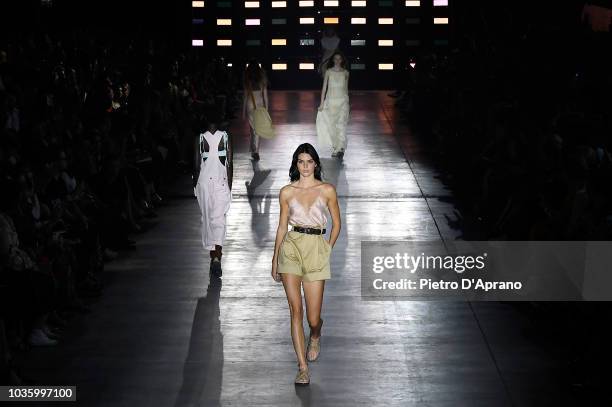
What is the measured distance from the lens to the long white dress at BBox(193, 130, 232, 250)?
1198cm

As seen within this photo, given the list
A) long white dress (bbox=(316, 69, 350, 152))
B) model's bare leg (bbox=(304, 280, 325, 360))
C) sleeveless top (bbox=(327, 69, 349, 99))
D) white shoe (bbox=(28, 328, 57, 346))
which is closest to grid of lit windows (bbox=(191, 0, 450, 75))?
long white dress (bbox=(316, 69, 350, 152))

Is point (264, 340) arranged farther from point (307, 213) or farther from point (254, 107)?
point (254, 107)

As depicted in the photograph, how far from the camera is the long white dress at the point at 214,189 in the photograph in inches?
472

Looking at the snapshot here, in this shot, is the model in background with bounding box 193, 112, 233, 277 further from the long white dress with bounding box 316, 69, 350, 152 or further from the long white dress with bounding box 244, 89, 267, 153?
the long white dress with bounding box 316, 69, 350, 152

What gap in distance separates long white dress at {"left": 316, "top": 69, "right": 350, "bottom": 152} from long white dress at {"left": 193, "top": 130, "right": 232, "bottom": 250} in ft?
26.8

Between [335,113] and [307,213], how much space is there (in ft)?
38.2

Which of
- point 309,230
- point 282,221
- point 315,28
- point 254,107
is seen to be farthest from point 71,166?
point 315,28

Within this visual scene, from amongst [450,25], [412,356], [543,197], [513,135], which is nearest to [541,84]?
[513,135]

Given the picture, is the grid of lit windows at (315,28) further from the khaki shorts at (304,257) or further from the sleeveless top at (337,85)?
the khaki shorts at (304,257)

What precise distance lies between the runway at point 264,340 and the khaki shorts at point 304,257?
32.4 inches

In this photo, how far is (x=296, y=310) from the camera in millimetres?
8547

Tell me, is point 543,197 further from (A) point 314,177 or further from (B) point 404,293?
(A) point 314,177

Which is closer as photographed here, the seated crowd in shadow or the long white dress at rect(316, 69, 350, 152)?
the seated crowd in shadow

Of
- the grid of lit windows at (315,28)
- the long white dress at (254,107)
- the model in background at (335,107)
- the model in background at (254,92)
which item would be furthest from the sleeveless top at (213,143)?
the grid of lit windows at (315,28)
